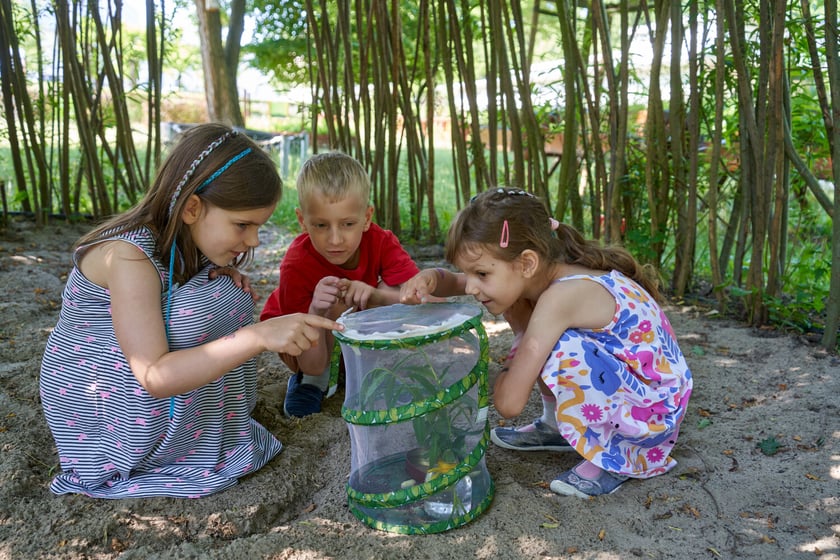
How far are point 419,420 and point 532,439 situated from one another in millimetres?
506

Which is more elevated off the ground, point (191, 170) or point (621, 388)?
point (191, 170)

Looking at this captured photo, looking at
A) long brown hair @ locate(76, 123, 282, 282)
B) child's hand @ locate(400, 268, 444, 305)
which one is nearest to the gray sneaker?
child's hand @ locate(400, 268, 444, 305)

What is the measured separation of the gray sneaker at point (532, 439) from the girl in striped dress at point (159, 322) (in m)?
0.73

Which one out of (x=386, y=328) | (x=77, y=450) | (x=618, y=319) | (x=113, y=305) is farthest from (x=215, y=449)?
(x=618, y=319)

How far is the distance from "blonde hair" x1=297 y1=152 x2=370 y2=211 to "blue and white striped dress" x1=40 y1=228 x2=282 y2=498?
0.51m

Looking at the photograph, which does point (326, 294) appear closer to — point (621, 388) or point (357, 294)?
point (357, 294)

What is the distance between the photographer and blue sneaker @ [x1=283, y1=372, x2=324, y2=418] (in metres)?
2.29

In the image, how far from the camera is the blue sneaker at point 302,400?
2293 millimetres

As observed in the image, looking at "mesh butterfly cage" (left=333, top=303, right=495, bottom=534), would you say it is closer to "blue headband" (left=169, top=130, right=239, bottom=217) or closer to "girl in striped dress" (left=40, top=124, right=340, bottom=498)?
"girl in striped dress" (left=40, top=124, right=340, bottom=498)

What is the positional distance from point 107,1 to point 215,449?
3611 mm

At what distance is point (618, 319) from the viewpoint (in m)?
1.81

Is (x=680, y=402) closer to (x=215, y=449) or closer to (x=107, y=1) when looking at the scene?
(x=215, y=449)

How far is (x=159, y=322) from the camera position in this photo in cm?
166

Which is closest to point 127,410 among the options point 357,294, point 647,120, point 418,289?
point 357,294
